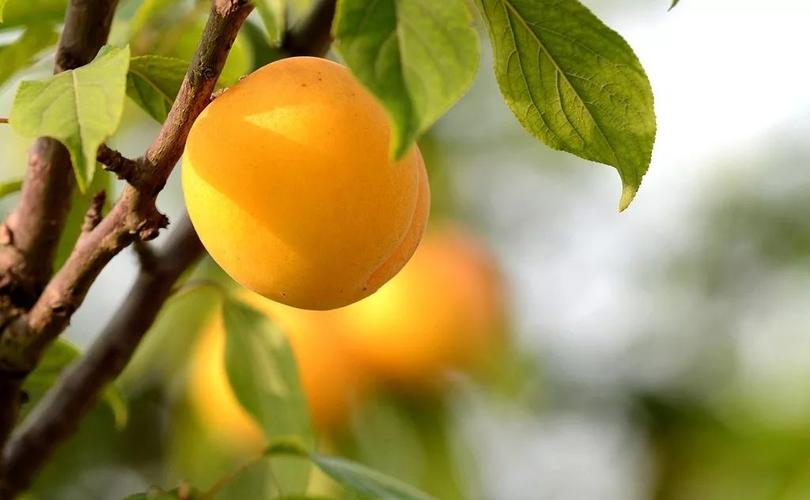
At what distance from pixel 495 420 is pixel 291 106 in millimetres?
1650

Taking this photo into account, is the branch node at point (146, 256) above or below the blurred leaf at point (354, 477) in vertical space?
above

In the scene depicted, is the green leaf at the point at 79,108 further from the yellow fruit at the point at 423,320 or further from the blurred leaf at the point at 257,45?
the yellow fruit at the point at 423,320

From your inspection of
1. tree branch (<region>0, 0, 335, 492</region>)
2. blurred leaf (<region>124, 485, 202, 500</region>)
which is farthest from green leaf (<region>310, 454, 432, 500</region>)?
tree branch (<region>0, 0, 335, 492</region>)

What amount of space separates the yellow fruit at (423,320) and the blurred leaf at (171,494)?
37.4 inches

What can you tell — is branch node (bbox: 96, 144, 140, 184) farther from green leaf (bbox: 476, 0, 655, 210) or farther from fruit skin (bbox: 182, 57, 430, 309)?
green leaf (bbox: 476, 0, 655, 210)

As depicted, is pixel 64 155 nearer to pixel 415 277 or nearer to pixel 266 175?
pixel 266 175

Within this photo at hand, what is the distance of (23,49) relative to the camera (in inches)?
45.4

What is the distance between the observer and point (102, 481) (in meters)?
2.08

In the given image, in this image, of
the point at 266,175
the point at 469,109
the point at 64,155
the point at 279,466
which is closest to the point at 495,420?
the point at 469,109

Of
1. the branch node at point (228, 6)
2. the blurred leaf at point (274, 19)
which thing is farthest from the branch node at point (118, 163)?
the blurred leaf at point (274, 19)

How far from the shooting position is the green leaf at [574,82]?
0.75 metres

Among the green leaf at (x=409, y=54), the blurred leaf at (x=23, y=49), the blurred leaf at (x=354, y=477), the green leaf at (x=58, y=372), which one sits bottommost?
the green leaf at (x=58, y=372)

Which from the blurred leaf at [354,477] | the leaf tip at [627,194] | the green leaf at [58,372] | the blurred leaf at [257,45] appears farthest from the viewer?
the blurred leaf at [257,45]

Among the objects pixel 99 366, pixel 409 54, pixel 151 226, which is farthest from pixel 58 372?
pixel 409 54
